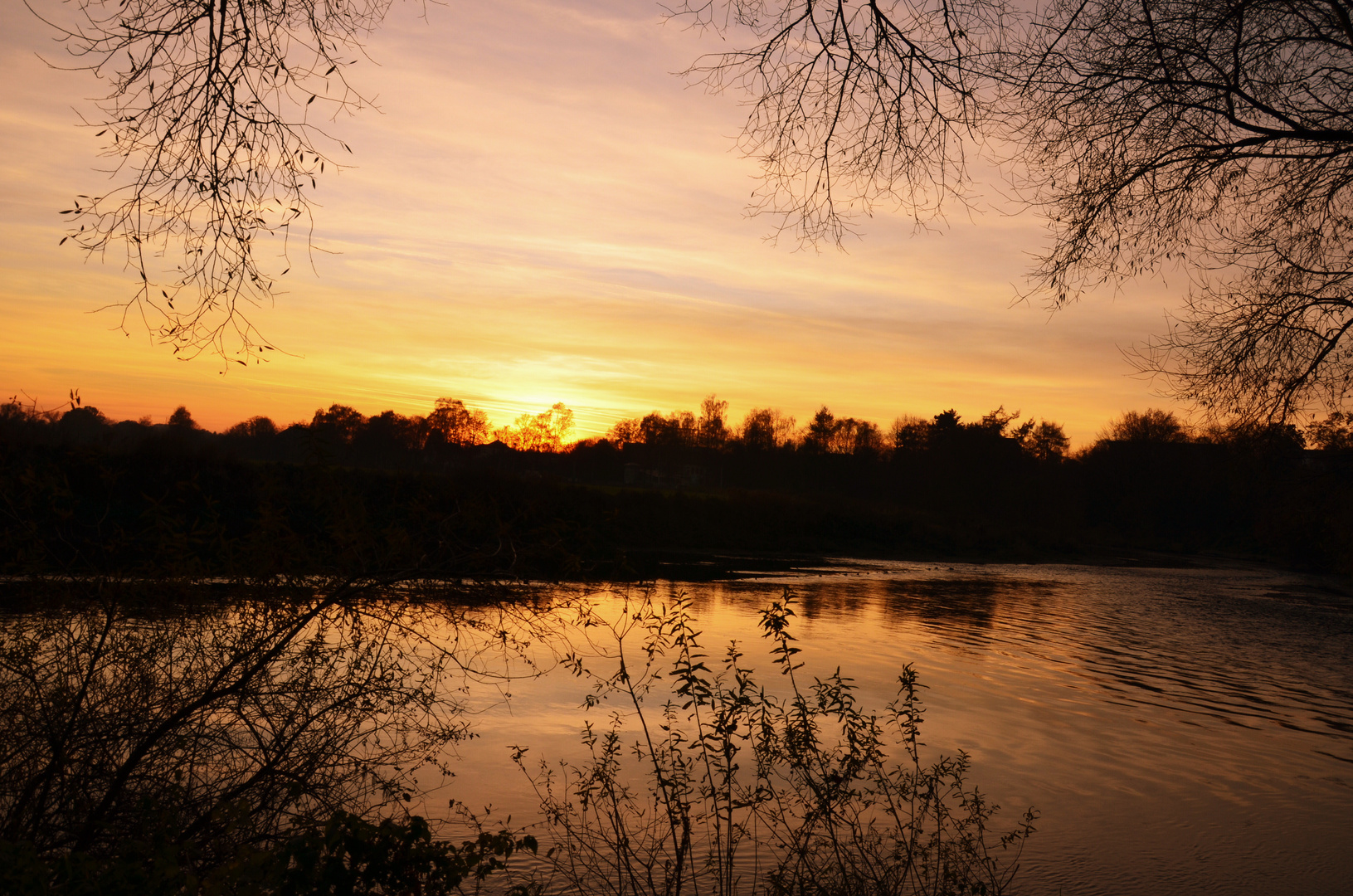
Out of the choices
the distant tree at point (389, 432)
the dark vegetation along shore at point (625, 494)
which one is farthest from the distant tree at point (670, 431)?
the distant tree at point (389, 432)

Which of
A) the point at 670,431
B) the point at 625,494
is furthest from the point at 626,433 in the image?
the point at 625,494

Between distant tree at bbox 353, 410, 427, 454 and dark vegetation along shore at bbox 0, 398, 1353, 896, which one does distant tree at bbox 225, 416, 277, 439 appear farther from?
dark vegetation along shore at bbox 0, 398, 1353, 896

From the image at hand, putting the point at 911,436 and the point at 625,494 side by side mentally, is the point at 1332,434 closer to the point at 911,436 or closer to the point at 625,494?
the point at 625,494

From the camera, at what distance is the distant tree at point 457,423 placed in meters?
63.7

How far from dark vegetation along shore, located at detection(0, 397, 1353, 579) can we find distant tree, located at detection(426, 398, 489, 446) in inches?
17.9

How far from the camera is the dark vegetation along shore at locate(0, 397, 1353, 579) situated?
659 centimetres

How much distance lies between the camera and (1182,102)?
675 centimetres

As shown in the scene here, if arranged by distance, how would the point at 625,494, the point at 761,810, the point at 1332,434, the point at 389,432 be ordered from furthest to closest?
the point at 389,432 → the point at 625,494 → the point at 1332,434 → the point at 761,810

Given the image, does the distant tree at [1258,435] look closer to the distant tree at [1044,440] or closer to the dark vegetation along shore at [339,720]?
the dark vegetation along shore at [339,720]

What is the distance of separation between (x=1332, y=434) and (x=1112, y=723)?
572cm

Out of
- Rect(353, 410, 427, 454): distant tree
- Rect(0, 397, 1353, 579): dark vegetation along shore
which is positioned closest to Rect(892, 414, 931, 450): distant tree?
Rect(0, 397, 1353, 579): dark vegetation along shore

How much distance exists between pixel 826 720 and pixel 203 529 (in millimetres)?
9483

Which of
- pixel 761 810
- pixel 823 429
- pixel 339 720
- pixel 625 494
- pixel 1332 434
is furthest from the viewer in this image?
pixel 823 429

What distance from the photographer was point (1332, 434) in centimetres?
1341
